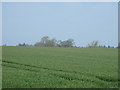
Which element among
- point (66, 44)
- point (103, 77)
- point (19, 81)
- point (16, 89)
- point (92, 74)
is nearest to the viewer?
point (16, 89)

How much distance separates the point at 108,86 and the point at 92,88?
1221 millimetres

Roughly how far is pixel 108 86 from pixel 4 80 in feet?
17.2

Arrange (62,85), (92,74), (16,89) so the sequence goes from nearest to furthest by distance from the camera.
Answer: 1. (16,89)
2. (62,85)
3. (92,74)

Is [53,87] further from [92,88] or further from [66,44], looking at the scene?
[66,44]

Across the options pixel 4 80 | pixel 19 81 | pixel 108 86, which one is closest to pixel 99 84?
pixel 108 86

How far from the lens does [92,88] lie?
10.6 meters

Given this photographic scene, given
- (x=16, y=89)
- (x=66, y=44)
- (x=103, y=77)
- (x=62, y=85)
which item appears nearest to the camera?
(x=16, y=89)

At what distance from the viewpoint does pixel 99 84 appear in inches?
469

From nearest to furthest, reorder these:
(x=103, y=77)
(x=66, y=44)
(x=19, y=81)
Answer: (x=19, y=81) < (x=103, y=77) < (x=66, y=44)

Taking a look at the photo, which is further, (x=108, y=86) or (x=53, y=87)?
(x=108, y=86)

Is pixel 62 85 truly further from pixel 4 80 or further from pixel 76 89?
pixel 4 80

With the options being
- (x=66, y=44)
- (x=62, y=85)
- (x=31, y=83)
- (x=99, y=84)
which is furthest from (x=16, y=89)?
(x=66, y=44)

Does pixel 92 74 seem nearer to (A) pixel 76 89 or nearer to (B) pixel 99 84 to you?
(B) pixel 99 84

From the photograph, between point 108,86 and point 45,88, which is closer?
point 45,88
